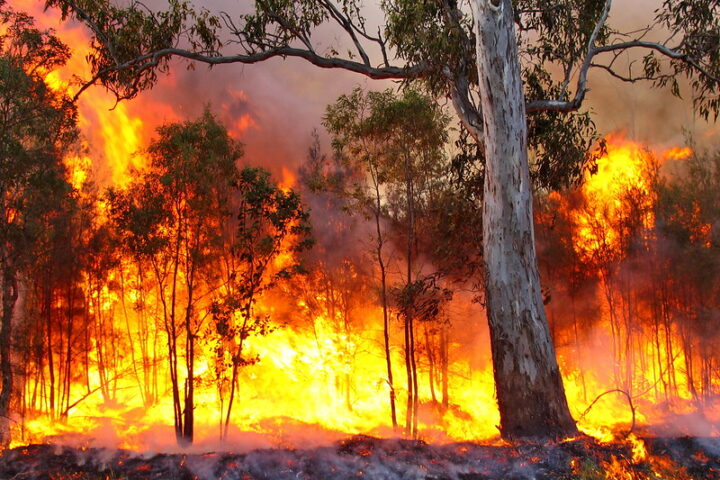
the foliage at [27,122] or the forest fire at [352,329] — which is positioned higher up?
the foliage at [27,122]

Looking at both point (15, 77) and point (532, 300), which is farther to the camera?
point (15, 77)

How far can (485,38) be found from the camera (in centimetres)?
814

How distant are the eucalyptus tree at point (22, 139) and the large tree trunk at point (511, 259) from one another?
304 inches

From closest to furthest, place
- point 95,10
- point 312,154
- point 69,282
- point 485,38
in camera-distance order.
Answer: point 485,38 < point 95,10 < point 69,282 < point 312,154

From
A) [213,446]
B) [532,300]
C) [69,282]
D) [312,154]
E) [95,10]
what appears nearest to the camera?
[532,300]

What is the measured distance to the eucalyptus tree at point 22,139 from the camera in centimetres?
1073

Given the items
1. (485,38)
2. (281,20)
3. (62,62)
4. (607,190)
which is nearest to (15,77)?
(62,62)

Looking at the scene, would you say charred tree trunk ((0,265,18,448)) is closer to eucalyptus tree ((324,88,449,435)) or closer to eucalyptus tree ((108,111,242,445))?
eucalyptus tree ((108,111,242,445))

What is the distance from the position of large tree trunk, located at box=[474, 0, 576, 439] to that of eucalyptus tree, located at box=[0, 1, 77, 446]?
25.3 ft

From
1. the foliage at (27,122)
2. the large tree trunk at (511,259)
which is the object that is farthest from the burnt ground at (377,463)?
the foliage at (27,122)

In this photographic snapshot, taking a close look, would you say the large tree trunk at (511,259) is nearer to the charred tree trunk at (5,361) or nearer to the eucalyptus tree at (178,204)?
the eucalyptus tree at (178,204)

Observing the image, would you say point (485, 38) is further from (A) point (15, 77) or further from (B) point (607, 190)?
(B) point (607, 190)

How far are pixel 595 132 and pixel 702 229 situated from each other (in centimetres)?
1231

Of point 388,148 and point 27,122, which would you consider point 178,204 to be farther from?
point 388,148
